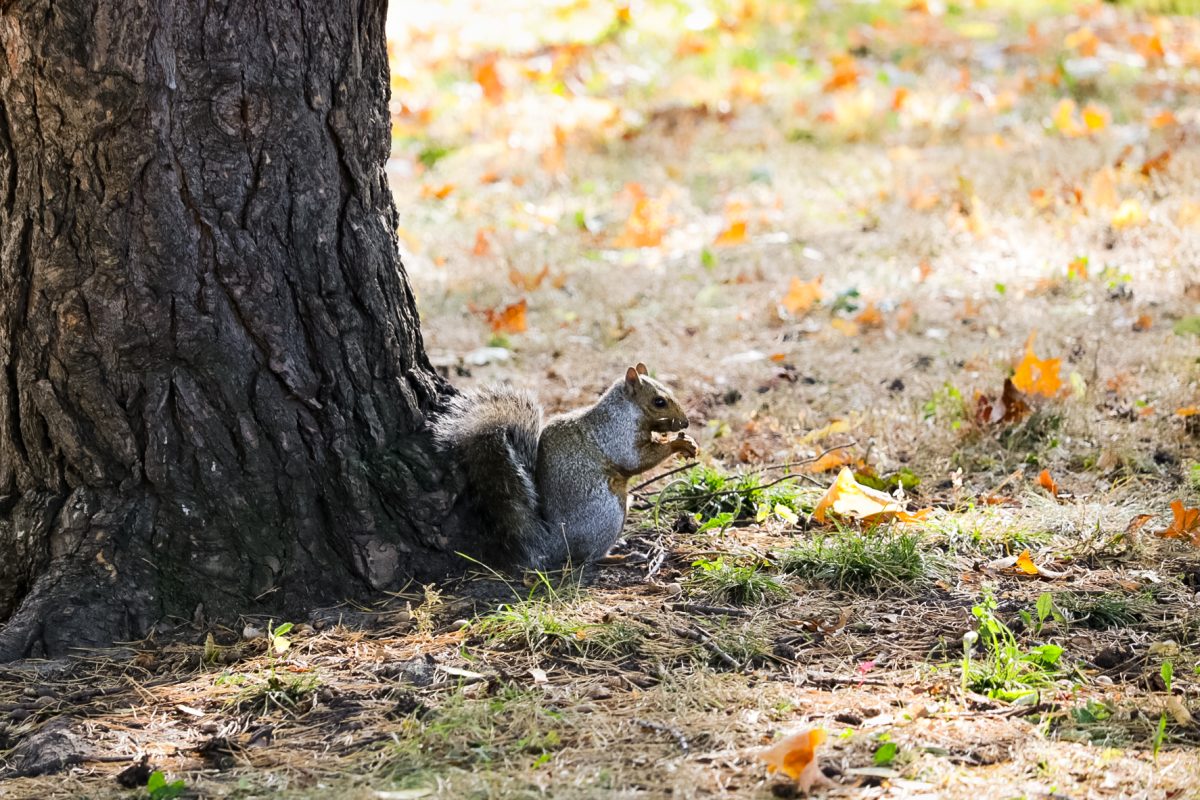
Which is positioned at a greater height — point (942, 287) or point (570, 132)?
point (570, 132)

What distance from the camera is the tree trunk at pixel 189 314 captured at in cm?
311

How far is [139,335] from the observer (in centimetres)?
322

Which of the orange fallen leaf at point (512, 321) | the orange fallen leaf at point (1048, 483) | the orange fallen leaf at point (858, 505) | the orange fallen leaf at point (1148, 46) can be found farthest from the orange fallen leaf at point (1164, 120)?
the orange fallen leaf at point (858, 505)

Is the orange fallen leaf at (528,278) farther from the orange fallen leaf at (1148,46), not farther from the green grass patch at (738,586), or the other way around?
the orange fallen leaf at (1148,46)

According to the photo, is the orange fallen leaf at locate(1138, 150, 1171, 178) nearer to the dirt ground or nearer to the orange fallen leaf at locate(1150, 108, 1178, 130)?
the dirt ground

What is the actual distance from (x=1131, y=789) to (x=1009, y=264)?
411 cm

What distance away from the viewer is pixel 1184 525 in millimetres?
3650

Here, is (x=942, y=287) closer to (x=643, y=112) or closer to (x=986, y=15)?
(x=643, y=112)

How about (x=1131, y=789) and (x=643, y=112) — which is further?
(x=643, y=112)

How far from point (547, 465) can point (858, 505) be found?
0.93 m

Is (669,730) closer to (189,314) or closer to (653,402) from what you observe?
(653,402)

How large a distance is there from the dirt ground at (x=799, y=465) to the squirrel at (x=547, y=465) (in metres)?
0.13

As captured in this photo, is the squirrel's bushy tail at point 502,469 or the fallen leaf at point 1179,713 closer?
the fallen leaf at point 1179,713

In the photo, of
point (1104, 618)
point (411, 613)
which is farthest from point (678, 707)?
point (1104, 618)
